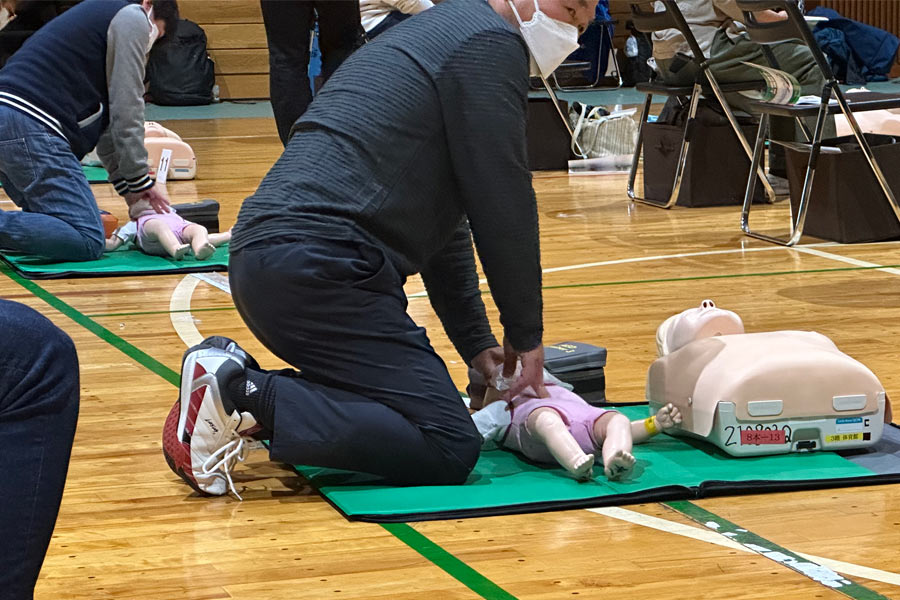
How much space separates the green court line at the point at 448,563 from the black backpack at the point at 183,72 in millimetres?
10081

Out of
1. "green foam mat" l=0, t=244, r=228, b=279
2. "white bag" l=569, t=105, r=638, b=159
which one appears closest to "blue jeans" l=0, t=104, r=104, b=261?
"green foam mat" l=0, t=244, r=228, b=279

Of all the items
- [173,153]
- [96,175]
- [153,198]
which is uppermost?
[153,198]

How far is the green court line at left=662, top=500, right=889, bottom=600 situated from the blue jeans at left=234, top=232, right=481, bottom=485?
15.6 inches

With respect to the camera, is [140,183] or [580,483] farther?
[140,183]

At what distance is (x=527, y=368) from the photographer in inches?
98.8

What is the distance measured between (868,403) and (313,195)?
106cm

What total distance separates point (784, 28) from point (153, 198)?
220 cm

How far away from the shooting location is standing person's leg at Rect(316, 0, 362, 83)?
15.9 ft

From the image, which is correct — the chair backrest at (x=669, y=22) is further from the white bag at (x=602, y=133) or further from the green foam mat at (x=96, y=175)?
the green foam mat at (x=96, y=175)

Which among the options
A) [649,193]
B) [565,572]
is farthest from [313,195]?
[649,193]

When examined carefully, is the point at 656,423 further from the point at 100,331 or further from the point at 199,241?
the point at 199,241

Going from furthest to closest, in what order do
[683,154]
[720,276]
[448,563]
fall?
[683,154]
[720,276]
[448,563]

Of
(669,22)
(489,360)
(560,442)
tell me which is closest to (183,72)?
(669,22)

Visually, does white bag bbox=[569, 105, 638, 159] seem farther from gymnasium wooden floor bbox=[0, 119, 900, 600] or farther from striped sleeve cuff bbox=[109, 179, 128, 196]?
gymnasium wooden floor bbox=[0, 119, 900, 600]
